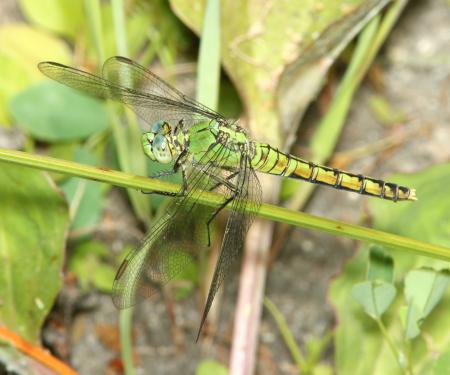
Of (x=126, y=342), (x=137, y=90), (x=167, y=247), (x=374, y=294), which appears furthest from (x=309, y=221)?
(x=126, y=342)

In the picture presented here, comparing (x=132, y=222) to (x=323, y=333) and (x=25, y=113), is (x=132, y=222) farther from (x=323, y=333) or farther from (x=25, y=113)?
(x=323, y=333)

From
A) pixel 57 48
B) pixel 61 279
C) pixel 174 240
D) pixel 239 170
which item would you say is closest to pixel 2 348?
pixel 61 279

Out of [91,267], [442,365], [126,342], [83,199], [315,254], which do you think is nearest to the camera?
[442,365]

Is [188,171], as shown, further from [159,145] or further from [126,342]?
[126,342]

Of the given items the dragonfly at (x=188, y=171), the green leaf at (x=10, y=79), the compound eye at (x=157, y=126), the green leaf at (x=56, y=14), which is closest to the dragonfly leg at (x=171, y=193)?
the dragonfly at (x=188, y=171)

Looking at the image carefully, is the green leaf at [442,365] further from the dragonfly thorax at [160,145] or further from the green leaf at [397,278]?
the dragonfly thorax at [160,145]

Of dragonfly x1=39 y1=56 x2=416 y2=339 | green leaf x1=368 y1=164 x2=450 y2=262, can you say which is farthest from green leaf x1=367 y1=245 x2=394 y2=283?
dragonfly x1=39 y1=56 x2=416 y2=339
